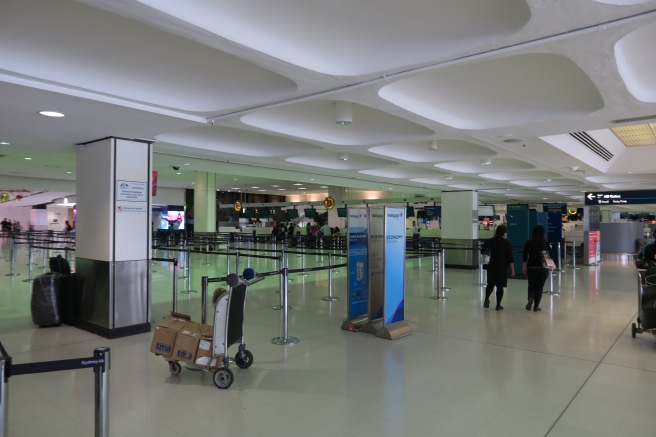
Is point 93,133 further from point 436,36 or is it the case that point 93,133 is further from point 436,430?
point 436,430

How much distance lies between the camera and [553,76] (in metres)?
5.20

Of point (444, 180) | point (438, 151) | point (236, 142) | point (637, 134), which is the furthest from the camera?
point (444, 180)

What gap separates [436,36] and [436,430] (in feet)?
10.6

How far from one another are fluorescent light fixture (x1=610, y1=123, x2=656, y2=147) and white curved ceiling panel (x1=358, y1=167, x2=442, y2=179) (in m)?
4.39

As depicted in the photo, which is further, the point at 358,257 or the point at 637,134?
the point at 637,134

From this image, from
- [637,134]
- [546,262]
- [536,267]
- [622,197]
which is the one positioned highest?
[637,134]

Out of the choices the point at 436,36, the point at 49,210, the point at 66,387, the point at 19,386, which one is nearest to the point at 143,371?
the point at 66,387

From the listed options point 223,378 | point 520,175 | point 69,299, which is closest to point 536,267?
point 520,175

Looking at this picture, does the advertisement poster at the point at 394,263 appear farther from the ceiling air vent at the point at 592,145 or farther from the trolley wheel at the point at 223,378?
the ceiling air vent at the point at 592,145

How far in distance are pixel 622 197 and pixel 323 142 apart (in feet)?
50.7

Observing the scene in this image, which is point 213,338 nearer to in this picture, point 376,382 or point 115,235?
point 376,382

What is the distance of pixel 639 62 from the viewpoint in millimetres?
4551

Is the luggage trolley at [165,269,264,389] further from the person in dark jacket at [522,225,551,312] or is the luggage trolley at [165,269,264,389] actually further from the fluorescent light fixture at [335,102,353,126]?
the person in dark jacket at [522,225,551,312]

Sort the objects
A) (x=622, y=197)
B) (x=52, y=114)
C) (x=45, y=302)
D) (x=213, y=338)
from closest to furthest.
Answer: (x=213, y=338)
(x=52, y=114)
(x=45, y=302)
(x=622, y=197)
